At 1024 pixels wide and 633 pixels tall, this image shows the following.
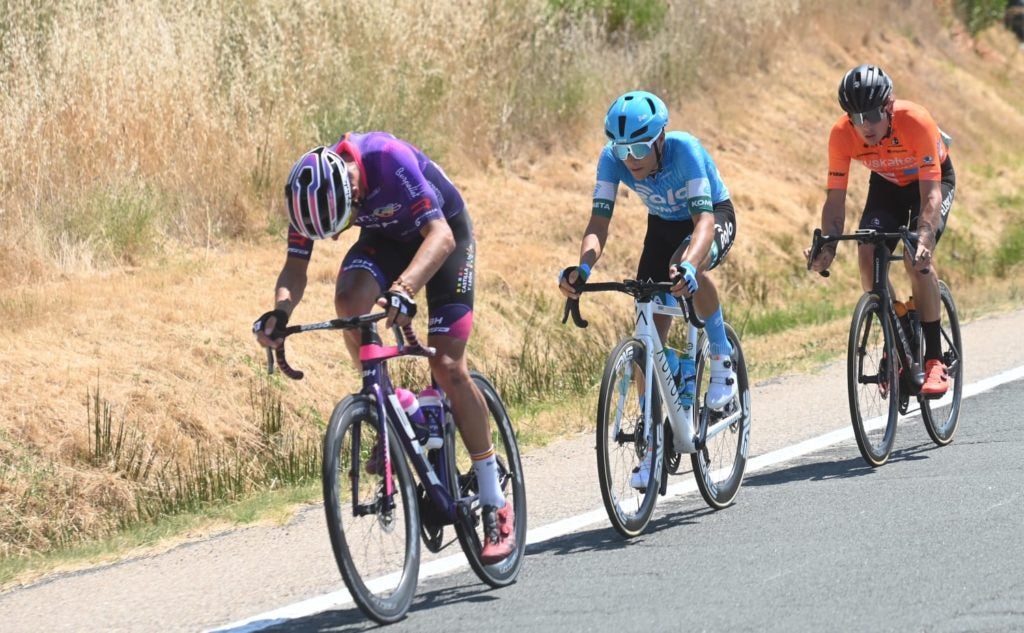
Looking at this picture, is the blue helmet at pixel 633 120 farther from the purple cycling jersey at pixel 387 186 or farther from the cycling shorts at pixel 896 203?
the cycling shorts at pixel 896 203

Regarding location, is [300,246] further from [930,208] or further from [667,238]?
[930,208]

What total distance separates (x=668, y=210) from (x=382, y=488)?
8.32 ft

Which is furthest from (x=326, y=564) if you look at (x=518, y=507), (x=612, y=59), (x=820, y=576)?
(x=612, y=59)

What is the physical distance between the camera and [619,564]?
21.1 ft

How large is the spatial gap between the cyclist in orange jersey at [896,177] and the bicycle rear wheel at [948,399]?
199 mm

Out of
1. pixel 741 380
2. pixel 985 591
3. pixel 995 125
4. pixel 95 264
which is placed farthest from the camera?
pixel 995 125

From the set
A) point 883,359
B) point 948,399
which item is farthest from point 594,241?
point 948,399

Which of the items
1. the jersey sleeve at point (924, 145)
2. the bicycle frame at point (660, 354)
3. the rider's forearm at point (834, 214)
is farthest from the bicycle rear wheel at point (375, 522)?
the jersey sleeve at point (924, 145)

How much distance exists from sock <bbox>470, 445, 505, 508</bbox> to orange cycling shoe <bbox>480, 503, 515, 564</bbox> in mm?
29

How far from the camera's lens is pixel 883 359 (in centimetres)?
863

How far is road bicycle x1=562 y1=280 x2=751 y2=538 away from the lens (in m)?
6.77

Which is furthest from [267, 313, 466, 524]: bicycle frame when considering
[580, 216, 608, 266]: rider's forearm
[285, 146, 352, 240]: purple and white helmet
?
[580, 216, 608, 266]: rider's forearm

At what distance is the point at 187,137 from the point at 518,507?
7.53 m

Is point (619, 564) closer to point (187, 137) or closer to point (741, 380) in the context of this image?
point (741, 380)
